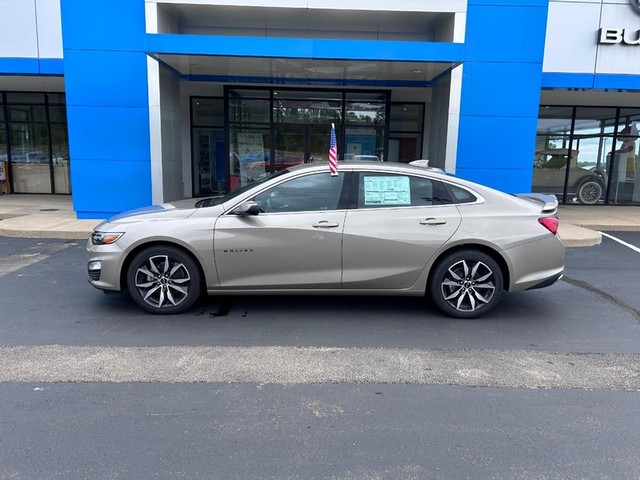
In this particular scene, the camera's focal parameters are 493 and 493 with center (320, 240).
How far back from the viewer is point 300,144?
1448cm

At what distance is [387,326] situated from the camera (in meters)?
5.07

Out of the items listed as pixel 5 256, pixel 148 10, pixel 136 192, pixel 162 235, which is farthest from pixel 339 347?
pixel 148 10

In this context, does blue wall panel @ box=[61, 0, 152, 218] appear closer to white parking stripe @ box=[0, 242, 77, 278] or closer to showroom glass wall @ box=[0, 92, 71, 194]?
white parking stripe @ box=[0, 242, 77, 278]

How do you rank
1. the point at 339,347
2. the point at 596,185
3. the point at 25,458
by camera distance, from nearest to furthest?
1. the point at 25,458
2. the point at 339,347
3. the point at 596,185

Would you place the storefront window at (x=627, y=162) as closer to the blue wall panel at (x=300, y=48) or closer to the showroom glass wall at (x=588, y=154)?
the showroom glass wall at (x=588, y=154)

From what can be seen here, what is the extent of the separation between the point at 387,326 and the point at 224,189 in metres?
11.8

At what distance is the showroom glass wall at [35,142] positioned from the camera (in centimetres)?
1578

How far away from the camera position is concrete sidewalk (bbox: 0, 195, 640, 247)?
31.8 feet

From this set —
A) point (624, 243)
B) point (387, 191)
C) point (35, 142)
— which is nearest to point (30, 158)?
point (35, 142)

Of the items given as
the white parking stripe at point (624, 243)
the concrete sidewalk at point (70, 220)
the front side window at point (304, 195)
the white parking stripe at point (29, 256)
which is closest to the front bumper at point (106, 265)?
the front side window at point (304, 195)

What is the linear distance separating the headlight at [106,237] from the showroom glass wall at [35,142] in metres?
12.7

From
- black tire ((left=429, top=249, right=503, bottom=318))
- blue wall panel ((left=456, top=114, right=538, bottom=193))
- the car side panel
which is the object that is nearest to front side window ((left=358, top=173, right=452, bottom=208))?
the car side panel

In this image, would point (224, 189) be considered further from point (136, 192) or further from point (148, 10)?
point (148, 10)

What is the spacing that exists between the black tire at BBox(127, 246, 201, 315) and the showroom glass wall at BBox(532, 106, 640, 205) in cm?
1364
